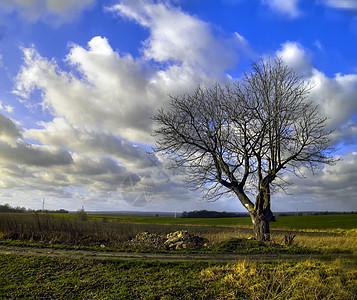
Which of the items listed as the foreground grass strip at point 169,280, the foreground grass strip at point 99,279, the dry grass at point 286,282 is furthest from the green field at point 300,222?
the foreground grass strip at point 99,279

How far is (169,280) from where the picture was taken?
8430 mm

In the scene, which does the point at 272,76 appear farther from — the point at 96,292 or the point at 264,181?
the point at 96,292

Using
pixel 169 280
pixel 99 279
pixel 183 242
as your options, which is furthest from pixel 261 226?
pixel 99 279

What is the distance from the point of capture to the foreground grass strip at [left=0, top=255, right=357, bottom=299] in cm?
692

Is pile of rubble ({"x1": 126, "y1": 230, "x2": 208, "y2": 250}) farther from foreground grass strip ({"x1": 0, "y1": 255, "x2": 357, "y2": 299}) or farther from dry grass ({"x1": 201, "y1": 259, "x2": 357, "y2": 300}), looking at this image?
dry grass ({"x1": 201, "y1": 259, "x2": 357, "y2": 300})

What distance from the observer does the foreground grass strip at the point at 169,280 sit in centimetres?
692

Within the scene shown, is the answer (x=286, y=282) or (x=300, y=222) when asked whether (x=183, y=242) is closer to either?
(x=286, y=282)

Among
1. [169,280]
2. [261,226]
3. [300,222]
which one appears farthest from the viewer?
[300,222]

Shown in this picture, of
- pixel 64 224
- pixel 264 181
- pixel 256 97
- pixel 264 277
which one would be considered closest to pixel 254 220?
pixel 264 181

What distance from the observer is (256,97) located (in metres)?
17.6

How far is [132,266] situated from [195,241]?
27.7 feet

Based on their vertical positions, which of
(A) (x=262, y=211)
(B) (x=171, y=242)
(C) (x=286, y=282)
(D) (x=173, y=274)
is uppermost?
(A) (x=262, y=211)

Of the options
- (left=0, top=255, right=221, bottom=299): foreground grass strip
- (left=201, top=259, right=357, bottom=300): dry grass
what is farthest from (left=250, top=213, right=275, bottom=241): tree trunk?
(left=201, top=259, right=357, bottom=300): dry grass

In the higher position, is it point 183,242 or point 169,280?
point 169,280
